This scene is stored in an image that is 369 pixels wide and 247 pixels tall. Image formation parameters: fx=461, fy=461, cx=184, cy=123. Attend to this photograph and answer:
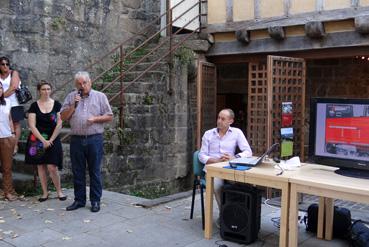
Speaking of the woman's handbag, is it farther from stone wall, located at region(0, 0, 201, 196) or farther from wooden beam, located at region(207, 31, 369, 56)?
wooden beam, located at region(207, 31, 369, 56)

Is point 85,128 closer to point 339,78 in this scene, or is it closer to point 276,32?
point 276,32

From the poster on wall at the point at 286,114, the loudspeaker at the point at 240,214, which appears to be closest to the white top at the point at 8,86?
the loudspeaker at the point at 240,214

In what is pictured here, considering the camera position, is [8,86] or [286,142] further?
[286,142]

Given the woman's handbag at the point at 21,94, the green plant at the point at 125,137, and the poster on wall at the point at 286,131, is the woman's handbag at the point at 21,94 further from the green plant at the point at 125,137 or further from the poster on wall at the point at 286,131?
the poster on wall at the point at 286,131

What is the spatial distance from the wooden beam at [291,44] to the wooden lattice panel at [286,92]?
0.36 metres

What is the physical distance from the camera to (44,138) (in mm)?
5613

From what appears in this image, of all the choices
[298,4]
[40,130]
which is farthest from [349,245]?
[298,4]

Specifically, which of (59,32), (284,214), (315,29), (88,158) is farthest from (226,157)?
(59,32)

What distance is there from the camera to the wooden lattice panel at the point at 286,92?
7219 millimetres

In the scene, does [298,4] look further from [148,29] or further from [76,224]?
[76,224]

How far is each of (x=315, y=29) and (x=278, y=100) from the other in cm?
136

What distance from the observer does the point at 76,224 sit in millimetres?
4773

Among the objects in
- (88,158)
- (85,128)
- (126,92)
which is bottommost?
(88,158)

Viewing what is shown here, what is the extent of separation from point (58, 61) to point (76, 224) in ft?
14.0
